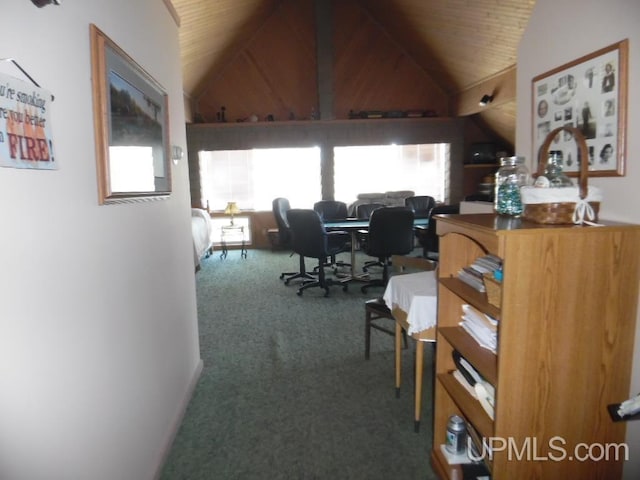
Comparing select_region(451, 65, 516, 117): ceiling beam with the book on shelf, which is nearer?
the book on shelf

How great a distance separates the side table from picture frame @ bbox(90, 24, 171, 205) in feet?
17.8

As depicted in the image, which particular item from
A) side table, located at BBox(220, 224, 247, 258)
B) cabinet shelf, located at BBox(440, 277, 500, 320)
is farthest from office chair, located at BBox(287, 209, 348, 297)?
cabinet shelf, located at BBox(440, 277, 500, 320)

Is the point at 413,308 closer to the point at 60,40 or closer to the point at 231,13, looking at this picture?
the point at 60,40

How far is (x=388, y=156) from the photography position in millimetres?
8312

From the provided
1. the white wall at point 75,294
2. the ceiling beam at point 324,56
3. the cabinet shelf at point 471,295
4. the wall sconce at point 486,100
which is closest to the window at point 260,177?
the ceiling beam at point 324,56

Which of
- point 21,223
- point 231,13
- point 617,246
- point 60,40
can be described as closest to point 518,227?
point 617,246

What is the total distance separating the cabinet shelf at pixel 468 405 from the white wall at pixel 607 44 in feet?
1.59

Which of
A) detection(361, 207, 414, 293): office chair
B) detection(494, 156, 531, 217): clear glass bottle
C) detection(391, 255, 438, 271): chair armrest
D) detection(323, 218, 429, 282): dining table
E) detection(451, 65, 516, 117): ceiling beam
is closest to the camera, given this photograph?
detection(494, 156, 531, 217): clear glass bottle

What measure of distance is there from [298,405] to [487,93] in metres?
5.92

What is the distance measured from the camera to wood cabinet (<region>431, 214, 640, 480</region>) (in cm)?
125

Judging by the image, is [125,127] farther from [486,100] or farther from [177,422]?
[486,100]

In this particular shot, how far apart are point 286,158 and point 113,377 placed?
7.14m

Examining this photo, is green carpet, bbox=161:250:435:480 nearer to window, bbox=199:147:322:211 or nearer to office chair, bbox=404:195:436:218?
office chair, bbox=404:195:436:218

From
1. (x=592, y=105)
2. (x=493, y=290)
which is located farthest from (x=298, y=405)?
(x=592, y=105)
